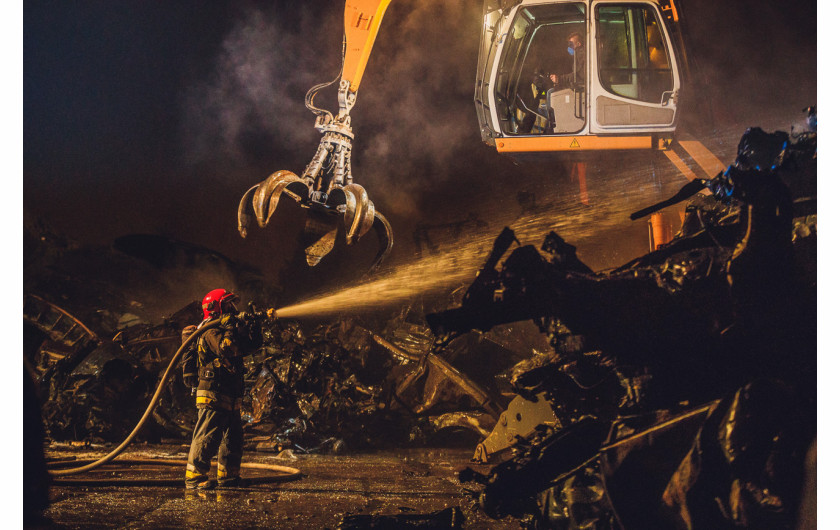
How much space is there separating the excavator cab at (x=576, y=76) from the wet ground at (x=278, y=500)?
9.57ft

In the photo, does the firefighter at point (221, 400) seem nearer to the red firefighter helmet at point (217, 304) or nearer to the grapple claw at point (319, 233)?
the red firefighter helmet at point (217, 304)

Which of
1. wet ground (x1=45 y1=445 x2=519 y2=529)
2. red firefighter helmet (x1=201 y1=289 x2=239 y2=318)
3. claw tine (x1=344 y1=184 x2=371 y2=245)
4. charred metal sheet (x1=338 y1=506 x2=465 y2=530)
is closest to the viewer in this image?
charred metal sheet (x1=338 y1=506 x2=465 y2=530)

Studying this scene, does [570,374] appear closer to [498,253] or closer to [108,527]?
[498,253]

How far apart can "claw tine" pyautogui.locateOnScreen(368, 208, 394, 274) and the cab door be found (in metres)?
2.31

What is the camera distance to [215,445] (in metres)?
3.94

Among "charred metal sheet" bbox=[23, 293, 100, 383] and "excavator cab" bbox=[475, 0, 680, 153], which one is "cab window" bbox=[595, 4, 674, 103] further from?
"charred metal sheet" bbox=[23, 293, 100, 383]

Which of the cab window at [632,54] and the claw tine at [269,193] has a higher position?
the cab window at [632,54]

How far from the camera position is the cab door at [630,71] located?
4.32 m

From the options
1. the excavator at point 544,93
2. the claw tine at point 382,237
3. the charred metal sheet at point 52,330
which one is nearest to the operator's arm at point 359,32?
the excavator at point 544,93

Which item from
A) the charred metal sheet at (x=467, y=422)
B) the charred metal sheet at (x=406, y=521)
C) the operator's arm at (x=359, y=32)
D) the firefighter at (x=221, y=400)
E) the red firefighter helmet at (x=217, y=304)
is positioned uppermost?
the operator's arm at (x=359, y=32)

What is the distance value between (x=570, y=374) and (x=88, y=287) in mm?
6548

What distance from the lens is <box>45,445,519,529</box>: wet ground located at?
2.89 m

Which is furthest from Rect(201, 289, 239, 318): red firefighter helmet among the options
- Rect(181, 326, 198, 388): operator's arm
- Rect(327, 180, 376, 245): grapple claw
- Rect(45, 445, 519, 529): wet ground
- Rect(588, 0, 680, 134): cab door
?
Rect(588, 0, 680, 134): cab door

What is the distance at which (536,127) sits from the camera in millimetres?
5004
